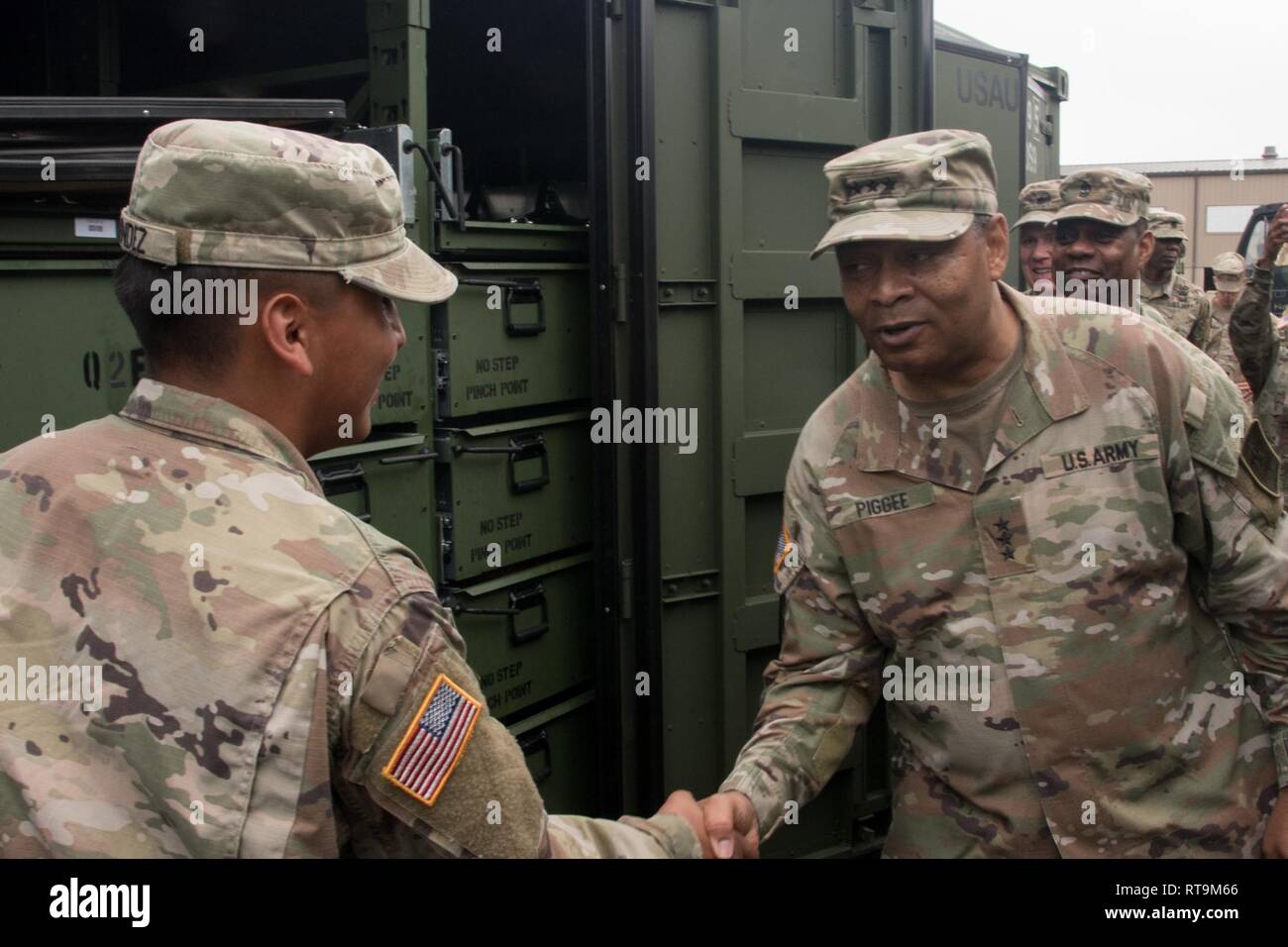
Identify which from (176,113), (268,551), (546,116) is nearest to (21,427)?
(176,113)

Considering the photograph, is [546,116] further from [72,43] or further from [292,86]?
[72,43]

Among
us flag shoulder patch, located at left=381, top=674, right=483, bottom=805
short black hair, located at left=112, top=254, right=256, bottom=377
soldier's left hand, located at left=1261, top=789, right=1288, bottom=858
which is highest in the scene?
short black hair, located at left=112, top=254, right=256, bottom=377

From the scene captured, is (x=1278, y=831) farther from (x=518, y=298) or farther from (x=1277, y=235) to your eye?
(x=1277, y=235)

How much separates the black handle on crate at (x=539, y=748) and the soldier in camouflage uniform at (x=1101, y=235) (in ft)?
6.79

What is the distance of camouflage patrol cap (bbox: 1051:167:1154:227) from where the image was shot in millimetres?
3936

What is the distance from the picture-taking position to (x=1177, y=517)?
2.25m

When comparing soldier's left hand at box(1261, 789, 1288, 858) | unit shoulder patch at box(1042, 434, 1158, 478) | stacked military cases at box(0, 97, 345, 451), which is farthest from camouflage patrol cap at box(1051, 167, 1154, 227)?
stacked military cases at box(0, 97, 345, 451)

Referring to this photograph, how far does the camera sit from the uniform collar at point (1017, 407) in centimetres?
228

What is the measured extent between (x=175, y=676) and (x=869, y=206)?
145 cm

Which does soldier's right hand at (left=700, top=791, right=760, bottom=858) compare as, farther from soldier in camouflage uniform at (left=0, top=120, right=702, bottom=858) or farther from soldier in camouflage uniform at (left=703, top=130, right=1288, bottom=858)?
soldier in camouflage uniform at (left=0, top=120, right=702, bottom=858)

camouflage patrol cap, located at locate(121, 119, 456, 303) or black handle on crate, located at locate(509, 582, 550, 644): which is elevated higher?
camouflage patrol cap, located at locate(121, 119, 456, 303)

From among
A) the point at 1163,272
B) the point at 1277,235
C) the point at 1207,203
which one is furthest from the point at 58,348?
the point at 1207,203

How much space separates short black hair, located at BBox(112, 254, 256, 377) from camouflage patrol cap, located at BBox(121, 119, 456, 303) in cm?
2

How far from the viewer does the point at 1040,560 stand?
87.7 inches
